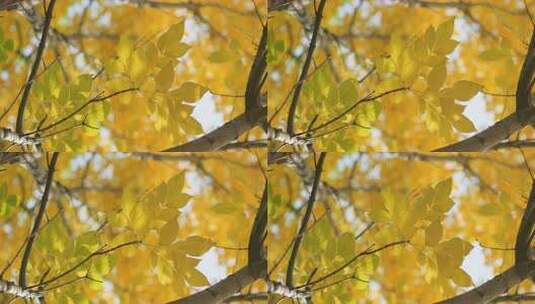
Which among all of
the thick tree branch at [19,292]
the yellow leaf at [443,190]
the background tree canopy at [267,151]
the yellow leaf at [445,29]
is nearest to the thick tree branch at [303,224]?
the background tree canopy at [267,151]

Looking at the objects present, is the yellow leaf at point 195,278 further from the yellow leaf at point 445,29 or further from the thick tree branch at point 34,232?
the yellow leaf at point 445,29

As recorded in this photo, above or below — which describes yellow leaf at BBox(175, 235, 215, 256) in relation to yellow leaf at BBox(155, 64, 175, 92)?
below

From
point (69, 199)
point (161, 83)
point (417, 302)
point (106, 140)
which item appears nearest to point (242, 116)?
point (161, 83)

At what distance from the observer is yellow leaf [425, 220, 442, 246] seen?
1468mm

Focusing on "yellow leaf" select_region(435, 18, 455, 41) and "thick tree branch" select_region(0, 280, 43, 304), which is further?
"thick tree branch" select_region(0, 280, 43, 304)

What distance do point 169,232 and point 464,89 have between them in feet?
2.17

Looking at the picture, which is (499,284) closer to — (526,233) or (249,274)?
(526,233)

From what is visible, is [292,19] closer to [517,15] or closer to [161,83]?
[161,83]

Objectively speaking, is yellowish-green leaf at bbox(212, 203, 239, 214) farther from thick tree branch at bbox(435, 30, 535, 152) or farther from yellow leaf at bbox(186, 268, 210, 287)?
thick tree branch at bbox(435, 30, 535, 152)

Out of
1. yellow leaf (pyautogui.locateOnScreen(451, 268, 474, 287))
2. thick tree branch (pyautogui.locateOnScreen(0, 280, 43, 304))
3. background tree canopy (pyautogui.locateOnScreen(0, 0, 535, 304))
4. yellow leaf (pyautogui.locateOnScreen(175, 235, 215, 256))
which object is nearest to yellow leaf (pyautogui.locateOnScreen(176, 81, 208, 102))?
background tree canopy (pyautogui.locateOnScreen(0, 0, 535, 304))

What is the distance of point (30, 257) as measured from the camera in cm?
154

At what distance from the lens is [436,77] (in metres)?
1.44

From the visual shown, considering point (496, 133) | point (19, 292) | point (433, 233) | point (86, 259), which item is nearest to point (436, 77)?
point (496, 133)

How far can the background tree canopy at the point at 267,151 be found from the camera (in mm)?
1442
